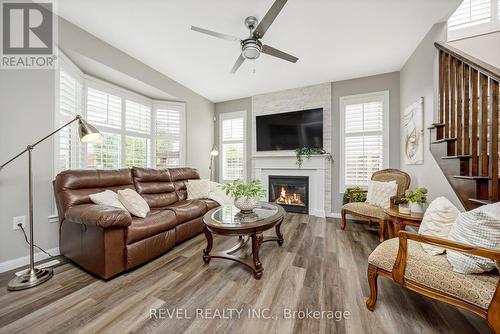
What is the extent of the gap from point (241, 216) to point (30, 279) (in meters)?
1.98

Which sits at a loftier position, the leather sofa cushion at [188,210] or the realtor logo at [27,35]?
the realtor logo at [27,35]

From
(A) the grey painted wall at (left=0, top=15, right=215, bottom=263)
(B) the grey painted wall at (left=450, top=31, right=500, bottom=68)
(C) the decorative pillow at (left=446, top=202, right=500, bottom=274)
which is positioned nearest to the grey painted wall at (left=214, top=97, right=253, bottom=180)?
(A) the grey painted wall at (left=0, top=15, right=215, bottom=263)

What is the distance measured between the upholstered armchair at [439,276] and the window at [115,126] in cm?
355

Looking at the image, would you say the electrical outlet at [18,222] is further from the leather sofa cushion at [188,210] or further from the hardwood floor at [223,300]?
the leather sofa cushion at [188,210]

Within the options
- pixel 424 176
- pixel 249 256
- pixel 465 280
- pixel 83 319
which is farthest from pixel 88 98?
pixel 424 176

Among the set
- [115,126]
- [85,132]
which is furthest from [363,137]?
[115,126]

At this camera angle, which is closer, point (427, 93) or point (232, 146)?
point (427, 93)

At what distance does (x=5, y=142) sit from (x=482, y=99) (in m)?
4.38

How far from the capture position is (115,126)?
3.26m

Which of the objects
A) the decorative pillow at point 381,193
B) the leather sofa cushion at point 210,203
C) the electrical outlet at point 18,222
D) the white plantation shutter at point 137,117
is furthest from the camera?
the white plantation shutter at point 137,117

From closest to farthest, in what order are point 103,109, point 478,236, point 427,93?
1. point 478,236
2. point 427,93
3. point 103,109

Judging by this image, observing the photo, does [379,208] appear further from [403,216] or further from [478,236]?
[478,236]

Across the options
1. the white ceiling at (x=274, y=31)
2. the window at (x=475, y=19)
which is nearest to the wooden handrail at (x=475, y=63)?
the white ceiling at (x=274, y=31)

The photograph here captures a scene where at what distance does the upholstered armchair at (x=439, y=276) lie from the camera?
39.2 inches
